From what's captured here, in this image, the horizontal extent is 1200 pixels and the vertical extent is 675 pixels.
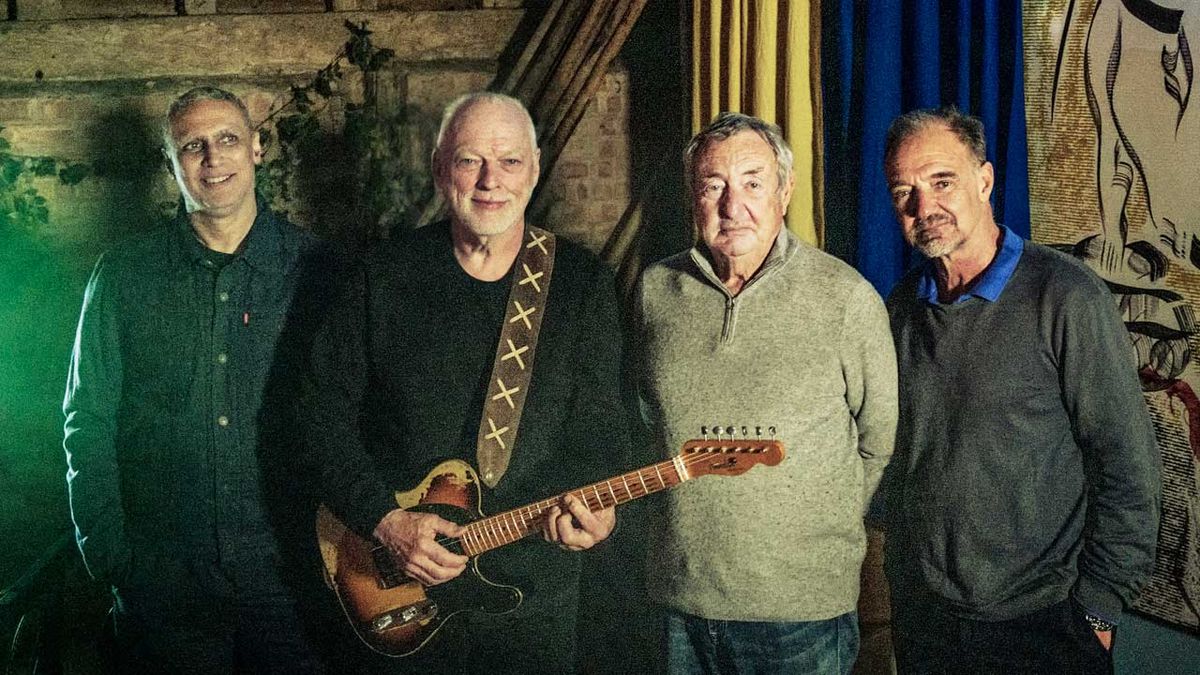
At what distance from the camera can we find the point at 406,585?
2.65m

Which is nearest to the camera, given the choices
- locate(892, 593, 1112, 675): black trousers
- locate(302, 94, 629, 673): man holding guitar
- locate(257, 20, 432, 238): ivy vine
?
locate(892, 593, 1112, 675): black trousers

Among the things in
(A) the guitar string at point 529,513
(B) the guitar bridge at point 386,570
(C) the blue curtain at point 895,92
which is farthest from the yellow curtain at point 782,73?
(B) the guitar bridge at point 386,570

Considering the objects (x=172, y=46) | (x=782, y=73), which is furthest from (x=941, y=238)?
(x=172, y=46)

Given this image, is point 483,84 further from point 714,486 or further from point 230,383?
point 714,486

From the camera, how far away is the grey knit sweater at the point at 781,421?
7.80 feet

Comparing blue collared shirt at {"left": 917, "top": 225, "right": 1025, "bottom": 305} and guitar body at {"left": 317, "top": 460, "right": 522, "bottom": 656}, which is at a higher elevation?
blue collared shirt at {"left": 917, "top": 225, "right": 1025, "bottom": 305}

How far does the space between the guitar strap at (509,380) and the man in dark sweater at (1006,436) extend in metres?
0.88

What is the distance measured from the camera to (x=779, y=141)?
2418mm

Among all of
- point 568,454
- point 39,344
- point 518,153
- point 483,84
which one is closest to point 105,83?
point 39,344

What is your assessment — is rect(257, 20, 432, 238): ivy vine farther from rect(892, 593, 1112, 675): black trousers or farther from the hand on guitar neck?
rect(892, 593, 1112, 675): black trousers

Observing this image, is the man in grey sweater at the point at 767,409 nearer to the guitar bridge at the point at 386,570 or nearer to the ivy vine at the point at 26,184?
the guitar bridge at the point at 386,570

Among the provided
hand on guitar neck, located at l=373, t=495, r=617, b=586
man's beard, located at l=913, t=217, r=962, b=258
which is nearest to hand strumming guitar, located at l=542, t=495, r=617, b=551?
hand on guitar neck, located at l=373, t=495, r=617, b=586

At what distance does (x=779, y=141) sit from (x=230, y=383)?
153cm

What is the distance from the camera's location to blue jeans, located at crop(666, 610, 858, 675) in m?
2.39
